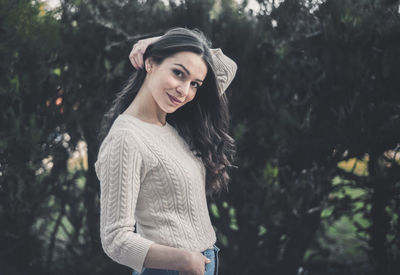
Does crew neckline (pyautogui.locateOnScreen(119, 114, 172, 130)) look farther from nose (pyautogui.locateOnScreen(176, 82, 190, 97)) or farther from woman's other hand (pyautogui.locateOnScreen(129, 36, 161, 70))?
woman's other hand (pyautogui.locateOnScreen(129, 36, 161, 70))

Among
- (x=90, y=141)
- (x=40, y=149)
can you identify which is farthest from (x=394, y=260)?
(x=40, y=149)

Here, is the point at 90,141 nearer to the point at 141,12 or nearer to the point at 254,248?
the point at 141,12

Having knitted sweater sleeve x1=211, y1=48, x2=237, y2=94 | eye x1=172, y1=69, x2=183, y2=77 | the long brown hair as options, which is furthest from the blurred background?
eye x1=172, y1=69, x2=183, y2=77

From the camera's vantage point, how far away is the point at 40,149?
10.8 ft

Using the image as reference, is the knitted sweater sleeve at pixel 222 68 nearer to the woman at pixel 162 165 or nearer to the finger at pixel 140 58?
the woman at pixel 162 165

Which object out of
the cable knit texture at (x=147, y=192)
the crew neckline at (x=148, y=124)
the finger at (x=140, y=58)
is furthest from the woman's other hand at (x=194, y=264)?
the finger at (x=140, y=58)

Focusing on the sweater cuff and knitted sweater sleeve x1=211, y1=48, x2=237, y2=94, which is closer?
the sweater cuff

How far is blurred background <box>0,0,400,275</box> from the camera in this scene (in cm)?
312

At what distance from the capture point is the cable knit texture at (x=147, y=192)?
1598 mm

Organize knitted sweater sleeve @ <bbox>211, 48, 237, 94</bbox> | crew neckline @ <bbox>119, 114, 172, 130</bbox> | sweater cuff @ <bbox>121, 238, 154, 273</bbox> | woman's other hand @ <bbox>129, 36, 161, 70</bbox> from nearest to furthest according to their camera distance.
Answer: sweater cuff @ <bbox>121, 238, 154, 273</bbox> → crew neckline @ <bbox>119, 114, 172, 130</bbox> → woman's other hand @ <bbox>129, 36, 161, 70</bbox> → knitted sweater sleeve @ <bbox>211, 48, 237, 94</bbox>

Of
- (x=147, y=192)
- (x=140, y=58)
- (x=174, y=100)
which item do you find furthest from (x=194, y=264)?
(x=140, y=58)

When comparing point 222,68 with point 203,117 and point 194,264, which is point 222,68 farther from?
point 194,264

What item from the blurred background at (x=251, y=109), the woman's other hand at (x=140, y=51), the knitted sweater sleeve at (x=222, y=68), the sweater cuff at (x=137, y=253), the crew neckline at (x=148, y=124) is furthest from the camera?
the blurred background at (x=251, y=109)

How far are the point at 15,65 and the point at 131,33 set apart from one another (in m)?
0.86
